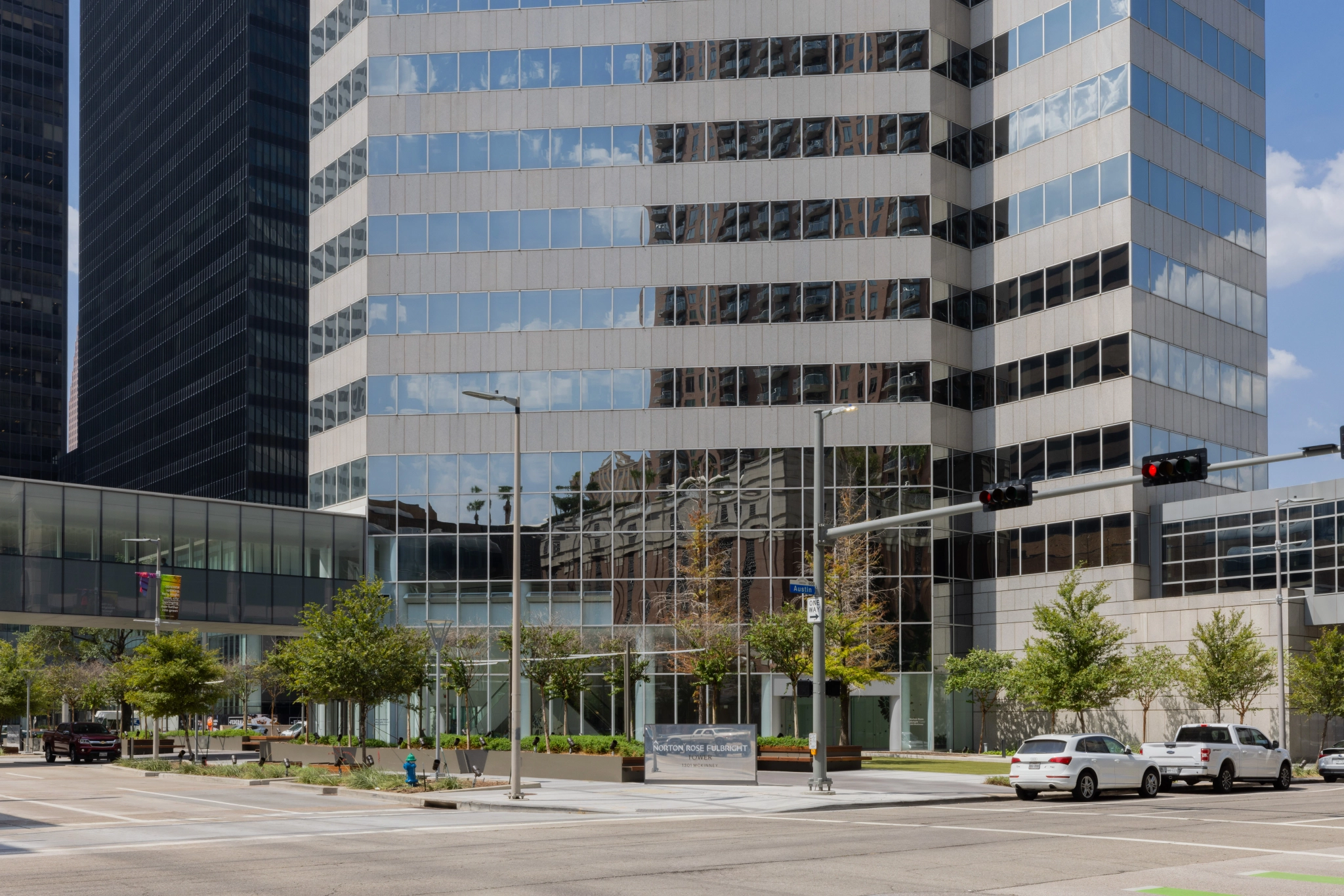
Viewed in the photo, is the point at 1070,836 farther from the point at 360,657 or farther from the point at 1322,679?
the point at 1322,679

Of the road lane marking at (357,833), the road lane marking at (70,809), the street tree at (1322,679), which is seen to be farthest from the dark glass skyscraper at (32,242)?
the road lane marking at (357,833)

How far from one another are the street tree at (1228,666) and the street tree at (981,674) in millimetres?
8289

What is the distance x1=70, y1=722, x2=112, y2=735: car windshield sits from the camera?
61.8 metres

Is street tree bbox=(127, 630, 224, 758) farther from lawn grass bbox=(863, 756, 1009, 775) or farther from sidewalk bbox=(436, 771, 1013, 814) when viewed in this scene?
lawn grass bbox=(863, 756, 1009, 775)

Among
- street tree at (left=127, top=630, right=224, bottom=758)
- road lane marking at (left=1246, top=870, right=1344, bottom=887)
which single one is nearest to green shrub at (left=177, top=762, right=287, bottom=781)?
street tree at (left=127, top=630, right=224, bottom=758)

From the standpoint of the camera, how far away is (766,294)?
62.5 m

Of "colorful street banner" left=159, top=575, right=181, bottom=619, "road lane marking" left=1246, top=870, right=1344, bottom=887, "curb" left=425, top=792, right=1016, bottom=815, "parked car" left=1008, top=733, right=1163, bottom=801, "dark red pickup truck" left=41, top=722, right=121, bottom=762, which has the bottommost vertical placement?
"dark red pickup truck" left=41, top=722, right=121, bottom=762

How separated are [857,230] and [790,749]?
2673 centimetres

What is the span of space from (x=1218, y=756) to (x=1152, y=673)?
1683cm

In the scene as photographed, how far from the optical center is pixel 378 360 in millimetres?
63781

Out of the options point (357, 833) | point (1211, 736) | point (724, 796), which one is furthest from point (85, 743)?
point (1211, 736)

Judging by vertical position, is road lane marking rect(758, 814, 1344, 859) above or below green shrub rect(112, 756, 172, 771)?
above

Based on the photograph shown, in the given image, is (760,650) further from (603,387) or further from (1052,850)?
(1052,850)

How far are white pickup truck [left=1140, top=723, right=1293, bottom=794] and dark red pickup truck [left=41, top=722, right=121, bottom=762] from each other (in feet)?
150
